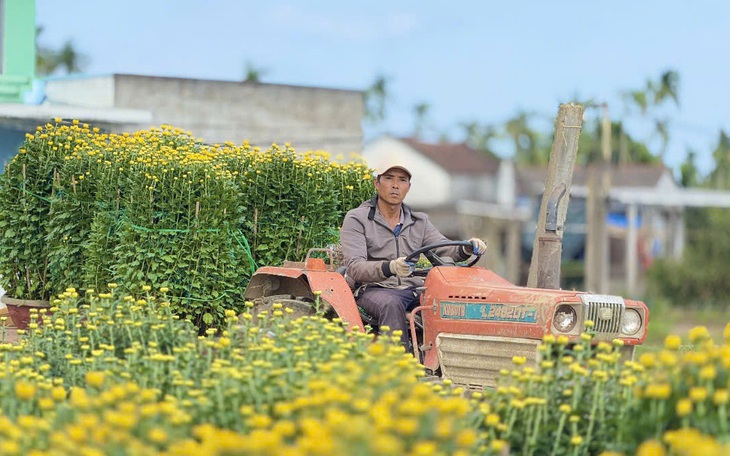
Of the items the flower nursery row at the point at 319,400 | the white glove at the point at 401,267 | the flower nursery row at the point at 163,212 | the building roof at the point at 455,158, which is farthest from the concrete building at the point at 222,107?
the building roof at the point at 455,158

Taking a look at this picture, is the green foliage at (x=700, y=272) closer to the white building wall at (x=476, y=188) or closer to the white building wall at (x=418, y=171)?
the white building wall at (x=418, y=171)

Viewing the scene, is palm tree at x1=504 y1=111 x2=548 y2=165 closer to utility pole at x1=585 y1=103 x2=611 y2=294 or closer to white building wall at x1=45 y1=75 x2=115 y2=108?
utility pole at x1=585 y1=103 x2=611 y2=294

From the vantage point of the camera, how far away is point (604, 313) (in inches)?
315

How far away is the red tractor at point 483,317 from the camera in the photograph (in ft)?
26.2

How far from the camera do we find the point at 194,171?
33.8ft

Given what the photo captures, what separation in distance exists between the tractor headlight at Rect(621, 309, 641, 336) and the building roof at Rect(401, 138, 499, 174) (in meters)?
47.5

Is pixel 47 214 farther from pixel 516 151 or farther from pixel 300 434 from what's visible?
pixel 516 151

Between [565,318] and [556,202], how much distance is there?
235 cm

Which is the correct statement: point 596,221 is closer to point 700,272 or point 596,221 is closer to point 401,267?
point 700,272

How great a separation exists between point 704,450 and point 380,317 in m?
Result: 4.57

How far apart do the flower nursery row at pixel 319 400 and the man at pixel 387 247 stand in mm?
1230

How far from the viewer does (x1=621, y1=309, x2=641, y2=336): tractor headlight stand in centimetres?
814

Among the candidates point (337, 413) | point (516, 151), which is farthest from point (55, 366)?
point (516, 151)

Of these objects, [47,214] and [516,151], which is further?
[516,151]
